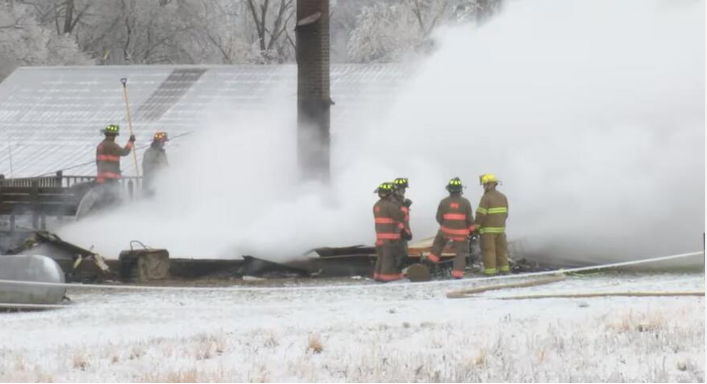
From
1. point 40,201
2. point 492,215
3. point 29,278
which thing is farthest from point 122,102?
point 29,278

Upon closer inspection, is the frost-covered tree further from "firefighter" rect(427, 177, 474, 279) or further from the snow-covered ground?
the snow-covered ground

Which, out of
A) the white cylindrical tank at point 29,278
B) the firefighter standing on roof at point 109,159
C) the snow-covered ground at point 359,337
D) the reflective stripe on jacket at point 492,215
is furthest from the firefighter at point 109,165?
the reflective stripe on jacket at point 492,215

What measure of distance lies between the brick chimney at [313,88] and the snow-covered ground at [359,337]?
5.89 m

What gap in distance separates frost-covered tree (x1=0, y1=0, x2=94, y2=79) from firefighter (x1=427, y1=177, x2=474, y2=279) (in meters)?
38.7

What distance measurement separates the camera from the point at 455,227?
17.9 meters

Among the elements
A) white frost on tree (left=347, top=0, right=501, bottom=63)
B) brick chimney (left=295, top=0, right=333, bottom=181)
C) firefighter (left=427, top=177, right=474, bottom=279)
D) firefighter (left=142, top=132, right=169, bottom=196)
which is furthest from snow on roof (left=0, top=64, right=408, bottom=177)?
white frost on tree (left=347, top=0, right=501, bottom=63)

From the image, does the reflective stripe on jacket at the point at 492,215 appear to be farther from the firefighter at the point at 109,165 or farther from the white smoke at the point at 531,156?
the firefighter at the point at 109,165

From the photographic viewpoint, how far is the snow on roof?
32562 millimetres

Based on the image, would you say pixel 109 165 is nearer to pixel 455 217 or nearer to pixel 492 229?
pixel 455 217

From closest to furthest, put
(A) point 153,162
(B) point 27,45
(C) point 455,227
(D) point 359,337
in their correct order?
(D) point 359,337 < (C) point 455,227 < (A) point 153,162 < (B) point 27,45

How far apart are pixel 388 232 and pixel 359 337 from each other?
5940 mm

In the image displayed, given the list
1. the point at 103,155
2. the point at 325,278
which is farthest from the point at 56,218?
the point at 325,278

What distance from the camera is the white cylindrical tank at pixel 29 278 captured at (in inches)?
595

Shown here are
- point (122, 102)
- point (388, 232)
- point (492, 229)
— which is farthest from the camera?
point (122, 102)
